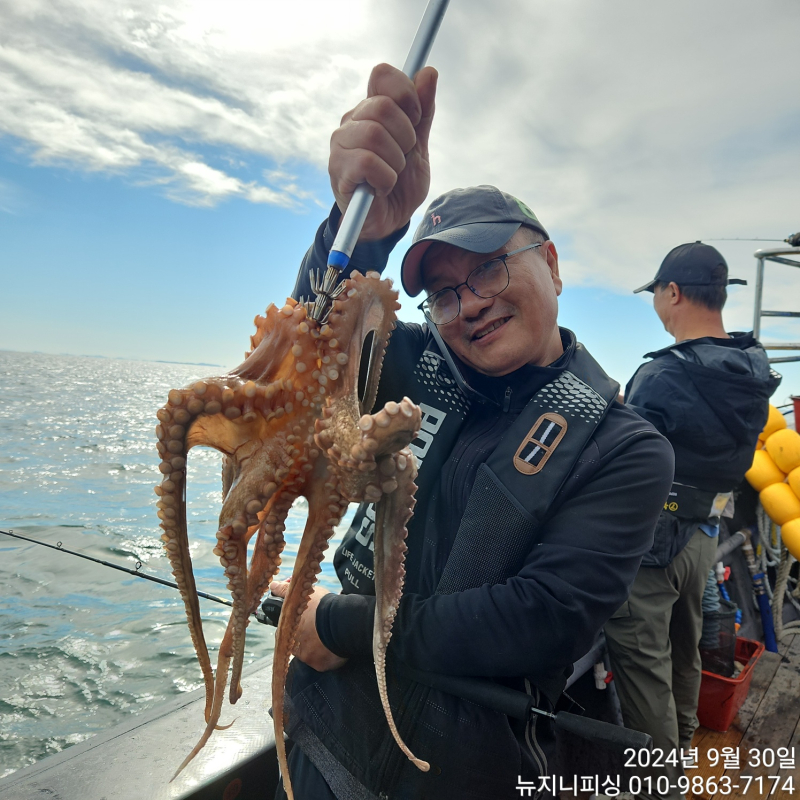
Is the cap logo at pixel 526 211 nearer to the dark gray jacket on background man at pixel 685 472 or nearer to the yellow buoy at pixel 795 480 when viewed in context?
the dark gray jacket on background man at pixel 685 472

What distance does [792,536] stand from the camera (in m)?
5.27

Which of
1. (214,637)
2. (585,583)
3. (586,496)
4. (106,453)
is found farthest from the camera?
(106,453)

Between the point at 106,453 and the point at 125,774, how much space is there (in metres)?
16.9

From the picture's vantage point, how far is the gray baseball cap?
179 centimetres

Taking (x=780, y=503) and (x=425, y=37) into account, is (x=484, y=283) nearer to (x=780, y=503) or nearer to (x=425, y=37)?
(x=425, y=37)

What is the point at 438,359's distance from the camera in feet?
6.68

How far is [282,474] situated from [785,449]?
6123 millimetres

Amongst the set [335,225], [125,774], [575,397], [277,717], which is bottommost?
[125,774]

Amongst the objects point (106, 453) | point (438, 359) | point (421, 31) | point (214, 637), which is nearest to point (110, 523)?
point (214, 637)

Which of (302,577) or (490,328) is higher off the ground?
(490,328)

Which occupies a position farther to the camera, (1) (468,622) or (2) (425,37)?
(1) (468,622)

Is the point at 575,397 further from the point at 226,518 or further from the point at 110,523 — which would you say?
the point at 110,523

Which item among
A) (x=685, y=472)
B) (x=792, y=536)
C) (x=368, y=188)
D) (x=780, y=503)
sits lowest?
(x=792, y=536)

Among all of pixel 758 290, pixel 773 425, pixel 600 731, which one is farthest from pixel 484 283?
pixel 758 290
